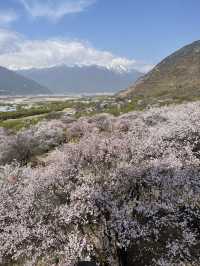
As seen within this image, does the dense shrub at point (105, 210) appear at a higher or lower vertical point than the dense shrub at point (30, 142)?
higher

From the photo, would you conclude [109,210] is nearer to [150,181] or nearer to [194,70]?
[150,181]

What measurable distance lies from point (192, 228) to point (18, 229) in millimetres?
8441

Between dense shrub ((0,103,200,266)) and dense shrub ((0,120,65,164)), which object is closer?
dense shrub ((0,103,200,266))

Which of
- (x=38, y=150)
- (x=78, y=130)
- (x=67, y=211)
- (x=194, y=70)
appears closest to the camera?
(x=67, y=211)

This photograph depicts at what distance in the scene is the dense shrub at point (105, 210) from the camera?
16.4 meters

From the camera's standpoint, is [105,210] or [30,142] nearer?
[105,210]

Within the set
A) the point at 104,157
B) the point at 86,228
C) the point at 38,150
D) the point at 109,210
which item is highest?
the point at 104,157

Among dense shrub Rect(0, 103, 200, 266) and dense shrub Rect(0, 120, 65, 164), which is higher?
dense shrub Rect(0, 103, 200, 266)

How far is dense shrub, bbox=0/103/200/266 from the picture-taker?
16.4 metres

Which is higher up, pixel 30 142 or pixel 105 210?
pixel 105 210

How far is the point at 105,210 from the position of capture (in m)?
17.0

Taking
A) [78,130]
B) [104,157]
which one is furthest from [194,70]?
[104,157]

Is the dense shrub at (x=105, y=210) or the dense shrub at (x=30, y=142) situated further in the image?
the dense shrub at (x=30, y=142)

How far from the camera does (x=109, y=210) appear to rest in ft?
55.3
